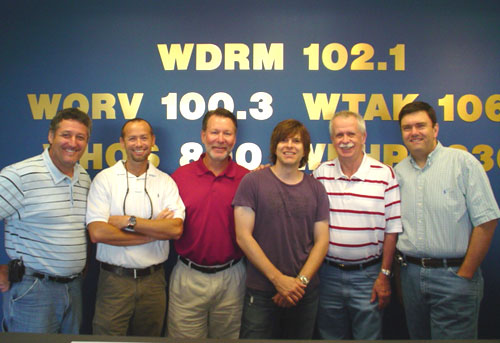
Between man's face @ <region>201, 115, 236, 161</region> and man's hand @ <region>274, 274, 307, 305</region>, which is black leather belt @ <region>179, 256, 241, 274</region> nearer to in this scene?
man's hand @ <region>274, 274, 307, 305</region>

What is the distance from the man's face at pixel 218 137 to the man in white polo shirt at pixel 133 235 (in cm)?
35

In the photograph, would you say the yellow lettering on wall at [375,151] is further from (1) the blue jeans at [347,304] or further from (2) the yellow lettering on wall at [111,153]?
(2) the yellow lettering on wall at [111,153]

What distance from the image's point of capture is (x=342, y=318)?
6.29 feet

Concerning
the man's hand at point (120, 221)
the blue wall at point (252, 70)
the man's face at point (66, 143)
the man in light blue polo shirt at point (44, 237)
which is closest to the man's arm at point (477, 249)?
the blue wall at point (252, 70)

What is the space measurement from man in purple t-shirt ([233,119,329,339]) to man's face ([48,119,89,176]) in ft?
3.40

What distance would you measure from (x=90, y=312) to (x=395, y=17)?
3.46 metres

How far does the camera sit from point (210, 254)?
6.21 feet

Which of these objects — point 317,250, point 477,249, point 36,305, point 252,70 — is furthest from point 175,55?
point 477,249

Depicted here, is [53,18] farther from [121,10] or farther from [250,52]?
[250,52]

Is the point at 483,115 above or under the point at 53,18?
under

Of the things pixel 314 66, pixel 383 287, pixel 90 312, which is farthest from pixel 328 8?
pixel 90 312

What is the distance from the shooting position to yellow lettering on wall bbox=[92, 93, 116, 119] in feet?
8.16

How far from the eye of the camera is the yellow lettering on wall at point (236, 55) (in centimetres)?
245

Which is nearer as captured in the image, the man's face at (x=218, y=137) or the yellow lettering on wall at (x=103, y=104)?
the man's face at (x=218, y=137)
